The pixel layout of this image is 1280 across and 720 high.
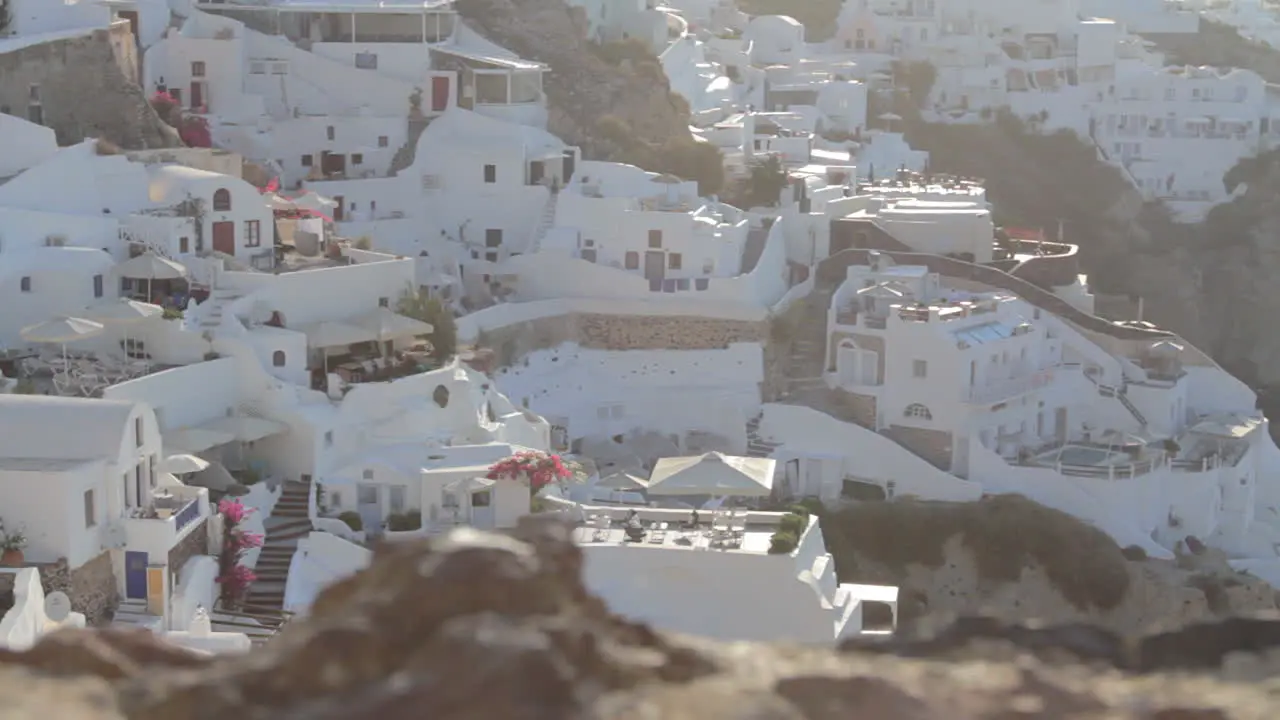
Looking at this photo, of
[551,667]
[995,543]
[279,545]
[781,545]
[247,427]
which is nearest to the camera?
[551,667]

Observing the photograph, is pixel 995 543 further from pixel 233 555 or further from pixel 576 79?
pixel 576 79

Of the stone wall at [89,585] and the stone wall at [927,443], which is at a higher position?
the stone wall at [89,585]

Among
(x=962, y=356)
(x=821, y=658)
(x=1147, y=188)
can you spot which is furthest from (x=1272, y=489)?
(x=821, y=658)

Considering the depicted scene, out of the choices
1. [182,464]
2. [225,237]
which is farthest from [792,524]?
[225,237]

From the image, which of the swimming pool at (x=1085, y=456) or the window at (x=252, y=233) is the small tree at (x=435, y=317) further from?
the swimming pool at (x=1085, y=456)

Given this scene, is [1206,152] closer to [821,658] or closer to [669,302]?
[669,302]

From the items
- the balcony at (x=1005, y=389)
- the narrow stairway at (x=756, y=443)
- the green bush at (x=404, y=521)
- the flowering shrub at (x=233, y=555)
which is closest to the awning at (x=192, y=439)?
the flowering shrub at (x=233, y=555)

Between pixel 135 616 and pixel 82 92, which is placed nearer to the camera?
pixel 135 616
